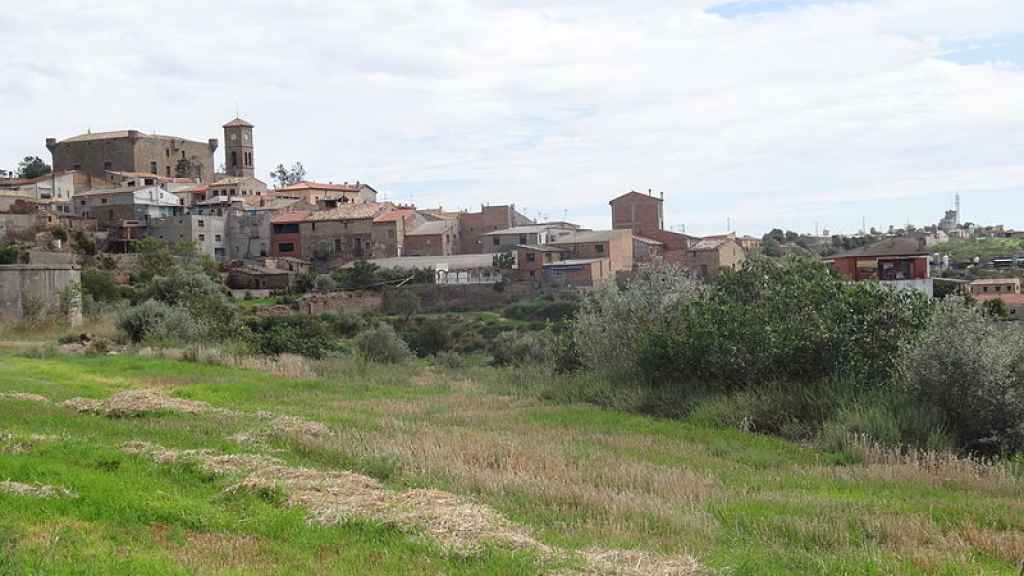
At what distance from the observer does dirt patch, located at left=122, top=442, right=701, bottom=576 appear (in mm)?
7707

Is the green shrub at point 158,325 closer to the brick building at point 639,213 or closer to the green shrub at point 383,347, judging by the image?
the green shrub at point 383,347

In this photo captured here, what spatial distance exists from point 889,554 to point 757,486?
3.39 meters

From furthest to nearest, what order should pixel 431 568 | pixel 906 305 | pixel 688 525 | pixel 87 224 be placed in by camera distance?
pixel 87 224
pixel 906 305
pixel 688 525
pixel 431 568

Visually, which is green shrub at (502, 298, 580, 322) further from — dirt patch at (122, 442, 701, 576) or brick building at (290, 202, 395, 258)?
dirt patch at (122, 442, 701, 576)

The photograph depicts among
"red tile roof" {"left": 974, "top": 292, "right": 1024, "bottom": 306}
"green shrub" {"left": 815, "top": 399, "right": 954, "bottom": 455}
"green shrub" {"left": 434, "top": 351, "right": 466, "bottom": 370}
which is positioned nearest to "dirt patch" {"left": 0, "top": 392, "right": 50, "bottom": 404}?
"green shrub" {"left": 815, "top": 399, "right": 954, "bottom": 455}

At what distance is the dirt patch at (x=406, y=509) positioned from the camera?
7707 millimetres

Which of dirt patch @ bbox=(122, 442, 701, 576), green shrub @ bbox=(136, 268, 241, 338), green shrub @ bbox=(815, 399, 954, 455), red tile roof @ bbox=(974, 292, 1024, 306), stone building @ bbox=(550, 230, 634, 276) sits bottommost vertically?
green shrub @ bbox=(815, 399, 954, 455)

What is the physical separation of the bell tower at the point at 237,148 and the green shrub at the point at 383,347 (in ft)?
237

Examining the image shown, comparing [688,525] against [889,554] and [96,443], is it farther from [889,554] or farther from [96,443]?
[96,443]

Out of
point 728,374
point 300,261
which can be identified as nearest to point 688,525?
point 728,374

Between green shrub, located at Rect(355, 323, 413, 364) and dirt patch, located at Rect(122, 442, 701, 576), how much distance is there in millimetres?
25925

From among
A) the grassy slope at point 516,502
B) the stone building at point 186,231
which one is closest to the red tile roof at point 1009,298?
the grassy slope at point 516,502

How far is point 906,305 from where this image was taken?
789 inches

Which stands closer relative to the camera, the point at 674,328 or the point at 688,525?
the point at 688,525
